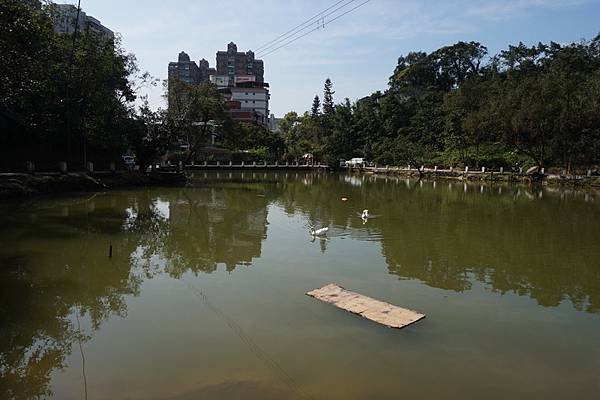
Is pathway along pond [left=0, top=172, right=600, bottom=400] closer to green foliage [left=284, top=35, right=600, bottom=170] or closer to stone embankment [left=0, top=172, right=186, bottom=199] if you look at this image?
stone embankment [left=0, top=172, right=186, bottom=199]

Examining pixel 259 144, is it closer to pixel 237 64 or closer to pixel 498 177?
pixel 498 177

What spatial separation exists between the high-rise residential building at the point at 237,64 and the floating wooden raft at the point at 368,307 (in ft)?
416

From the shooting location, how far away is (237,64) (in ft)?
427

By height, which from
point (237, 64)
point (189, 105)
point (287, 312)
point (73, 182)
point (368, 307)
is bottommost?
point (287, 312)

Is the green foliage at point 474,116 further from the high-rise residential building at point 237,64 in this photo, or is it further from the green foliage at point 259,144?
the high-rise residential building at point 237,64

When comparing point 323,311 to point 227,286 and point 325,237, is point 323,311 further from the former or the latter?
point 325,237

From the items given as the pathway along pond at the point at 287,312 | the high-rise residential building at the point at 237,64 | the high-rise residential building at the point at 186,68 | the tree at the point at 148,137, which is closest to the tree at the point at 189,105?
the tree at the point at 148,137

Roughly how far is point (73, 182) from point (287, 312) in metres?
21.7

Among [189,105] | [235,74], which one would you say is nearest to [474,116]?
[189,105]

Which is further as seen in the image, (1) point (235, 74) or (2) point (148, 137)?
(1) point (235, 74)

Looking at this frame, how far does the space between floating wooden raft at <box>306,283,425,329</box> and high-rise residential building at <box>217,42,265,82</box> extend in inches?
4998

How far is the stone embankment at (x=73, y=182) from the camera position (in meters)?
20.3

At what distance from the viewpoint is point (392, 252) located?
36.5 ft

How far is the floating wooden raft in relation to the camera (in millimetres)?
6274
